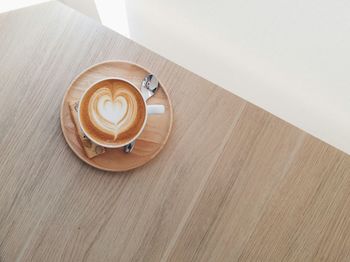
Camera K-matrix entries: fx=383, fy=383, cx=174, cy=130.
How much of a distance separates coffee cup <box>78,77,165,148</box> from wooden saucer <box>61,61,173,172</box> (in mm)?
37

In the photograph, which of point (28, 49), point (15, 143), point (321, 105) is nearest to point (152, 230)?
point (15, 143)

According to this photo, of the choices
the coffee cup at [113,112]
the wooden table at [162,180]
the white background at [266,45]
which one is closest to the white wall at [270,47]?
the white background at [266,45]

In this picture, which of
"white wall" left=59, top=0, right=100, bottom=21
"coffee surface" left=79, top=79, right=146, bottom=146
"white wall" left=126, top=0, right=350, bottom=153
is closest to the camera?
"coffee surface" left=79, top=79, right=146, bottom=146

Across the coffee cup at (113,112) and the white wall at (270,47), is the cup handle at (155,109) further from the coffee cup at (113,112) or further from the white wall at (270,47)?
the white wall at (270,47)

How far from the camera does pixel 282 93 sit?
0.91m

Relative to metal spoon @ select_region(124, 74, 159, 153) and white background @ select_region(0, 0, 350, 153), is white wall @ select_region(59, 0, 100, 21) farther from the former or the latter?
metal spoon @ select_region(124, 74, 159, 153)

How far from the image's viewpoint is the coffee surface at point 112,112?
615mm

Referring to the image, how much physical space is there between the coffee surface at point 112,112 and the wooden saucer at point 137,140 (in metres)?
0.04

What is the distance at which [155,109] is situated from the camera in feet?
2.16

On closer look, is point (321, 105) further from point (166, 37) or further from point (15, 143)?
point (15, 143)

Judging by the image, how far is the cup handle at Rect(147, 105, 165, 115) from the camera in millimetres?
655

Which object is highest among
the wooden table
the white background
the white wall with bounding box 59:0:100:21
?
the white background

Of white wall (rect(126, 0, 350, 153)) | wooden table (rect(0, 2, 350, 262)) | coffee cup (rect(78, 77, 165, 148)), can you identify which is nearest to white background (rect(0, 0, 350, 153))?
white wall (rect(126, 0, 350, 153))

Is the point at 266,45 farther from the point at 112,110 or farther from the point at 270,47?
the point at 112,110
